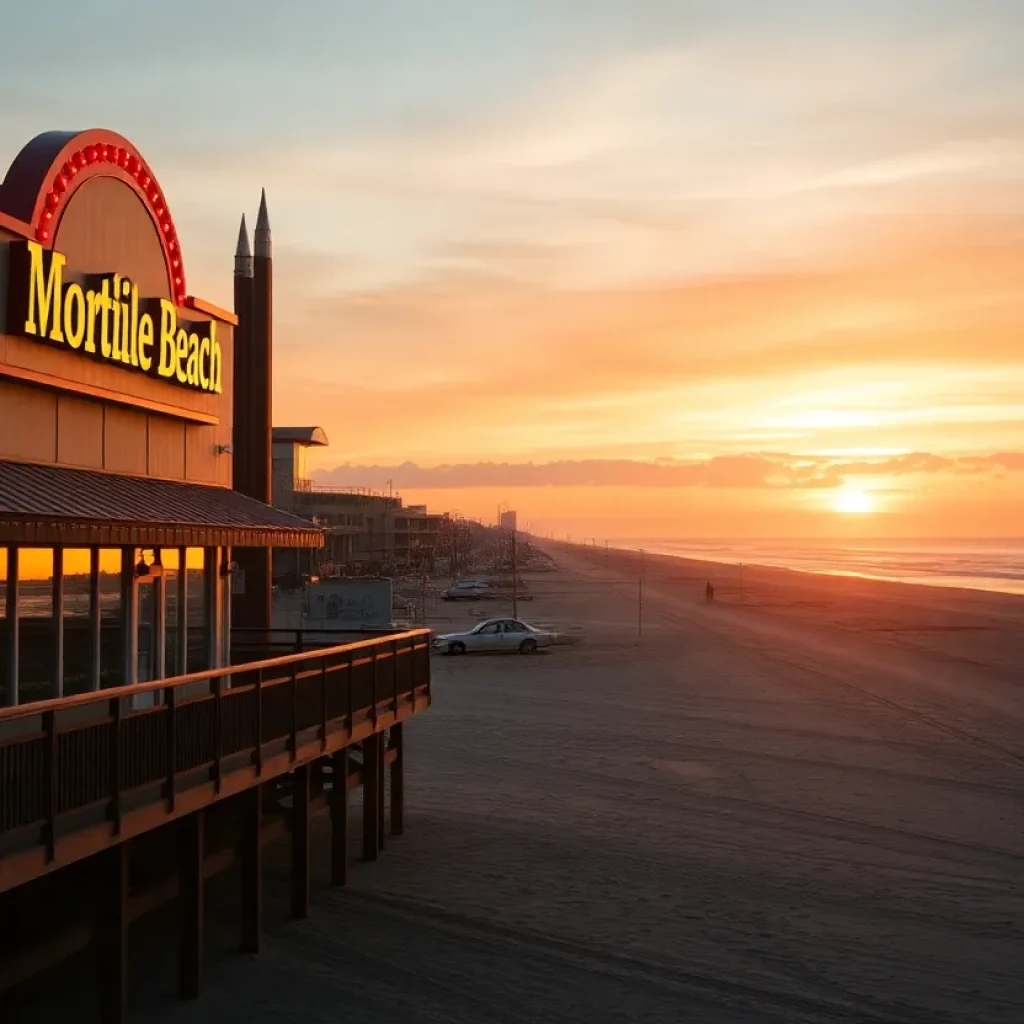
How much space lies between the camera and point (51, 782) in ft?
34.0

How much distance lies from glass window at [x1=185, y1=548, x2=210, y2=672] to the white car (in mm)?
30610

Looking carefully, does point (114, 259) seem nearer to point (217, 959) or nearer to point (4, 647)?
point (4, 647)

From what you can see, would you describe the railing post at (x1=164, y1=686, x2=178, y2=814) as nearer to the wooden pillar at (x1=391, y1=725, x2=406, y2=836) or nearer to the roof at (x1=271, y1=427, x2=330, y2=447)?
the wooden pillar at (x1=391, y1=725, x2=406, y2=836)

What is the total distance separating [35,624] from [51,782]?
3.51m

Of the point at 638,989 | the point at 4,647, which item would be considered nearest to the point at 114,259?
the point at 4,647

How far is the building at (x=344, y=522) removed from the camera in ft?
267

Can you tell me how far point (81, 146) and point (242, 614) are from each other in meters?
13.4

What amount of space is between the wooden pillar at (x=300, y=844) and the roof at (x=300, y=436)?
6468cm

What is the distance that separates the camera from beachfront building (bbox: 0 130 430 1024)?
11.8 meters

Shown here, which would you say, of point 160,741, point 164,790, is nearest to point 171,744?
point 160,741

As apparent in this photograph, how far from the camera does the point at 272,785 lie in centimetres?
2016

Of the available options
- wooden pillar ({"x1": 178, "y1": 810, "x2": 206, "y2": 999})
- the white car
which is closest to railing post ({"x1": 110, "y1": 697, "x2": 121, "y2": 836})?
wooden pillar ({"x1": 178, "y1": 810, "x2": 206, "y2": 999})

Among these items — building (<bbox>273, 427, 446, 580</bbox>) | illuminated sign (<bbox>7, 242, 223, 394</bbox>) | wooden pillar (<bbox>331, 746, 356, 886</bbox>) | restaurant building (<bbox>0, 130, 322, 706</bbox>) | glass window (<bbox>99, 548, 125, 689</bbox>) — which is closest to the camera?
restaurant building (<bbox>0, 130, 322, 706</bbox>)

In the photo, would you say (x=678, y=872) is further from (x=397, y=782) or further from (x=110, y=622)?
(x=110, y=622)
